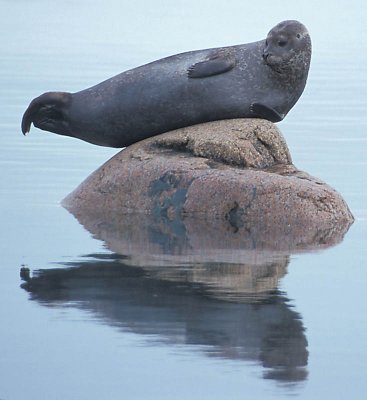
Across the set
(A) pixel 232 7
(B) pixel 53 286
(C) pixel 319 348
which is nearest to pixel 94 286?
(B) pixel 53 286

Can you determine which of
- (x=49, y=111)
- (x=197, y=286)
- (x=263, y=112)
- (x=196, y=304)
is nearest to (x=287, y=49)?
(x=263, y=112)

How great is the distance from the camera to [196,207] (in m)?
12.5

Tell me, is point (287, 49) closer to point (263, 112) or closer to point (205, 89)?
point (263, 112)

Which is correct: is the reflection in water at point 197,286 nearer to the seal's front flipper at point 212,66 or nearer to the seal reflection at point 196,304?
the seal reflection at point 196,304

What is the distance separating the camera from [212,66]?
13.5 metres

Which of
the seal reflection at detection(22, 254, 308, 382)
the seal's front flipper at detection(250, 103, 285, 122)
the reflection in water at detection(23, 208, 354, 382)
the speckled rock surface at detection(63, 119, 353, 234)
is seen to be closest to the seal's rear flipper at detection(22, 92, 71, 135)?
the speckled rock surface at detection(63, 119, 353, 234)

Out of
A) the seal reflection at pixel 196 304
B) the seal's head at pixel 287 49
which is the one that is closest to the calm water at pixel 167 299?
the seal reflection at pixel 196 304

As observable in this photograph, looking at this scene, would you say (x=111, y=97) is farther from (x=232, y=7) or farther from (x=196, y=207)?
(x=232, y=7)

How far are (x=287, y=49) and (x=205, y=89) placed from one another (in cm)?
78

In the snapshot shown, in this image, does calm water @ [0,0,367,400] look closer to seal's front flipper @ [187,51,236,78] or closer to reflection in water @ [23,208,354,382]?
reflection in water @ [23,208,354,382]

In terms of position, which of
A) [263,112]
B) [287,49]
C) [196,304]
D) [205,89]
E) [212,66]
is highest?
[287,49]

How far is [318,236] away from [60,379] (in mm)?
4613

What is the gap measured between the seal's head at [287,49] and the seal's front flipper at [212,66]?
0.31 metres

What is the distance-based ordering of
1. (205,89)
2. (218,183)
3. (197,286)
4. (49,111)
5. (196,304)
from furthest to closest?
(49,111), (205,89), (218,183), (197,286), (196,304)
